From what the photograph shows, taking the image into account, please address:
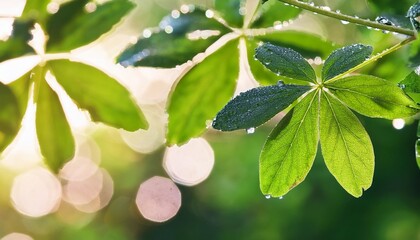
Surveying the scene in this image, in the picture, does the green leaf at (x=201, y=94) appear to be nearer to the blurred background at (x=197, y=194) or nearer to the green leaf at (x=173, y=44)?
the green leaf at (x=173, y=44)

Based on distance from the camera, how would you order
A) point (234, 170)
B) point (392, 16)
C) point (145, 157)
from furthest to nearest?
point (145, 157)
point (234, 170)
point (392, 16)

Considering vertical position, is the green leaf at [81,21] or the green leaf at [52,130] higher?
the green leaf at [81,21]

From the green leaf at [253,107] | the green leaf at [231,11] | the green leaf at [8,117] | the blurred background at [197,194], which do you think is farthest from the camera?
the blurred background at [197,194]

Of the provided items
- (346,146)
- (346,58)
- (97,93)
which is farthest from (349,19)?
(97,93)

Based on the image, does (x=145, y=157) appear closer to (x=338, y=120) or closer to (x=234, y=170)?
(x=234, y=170)

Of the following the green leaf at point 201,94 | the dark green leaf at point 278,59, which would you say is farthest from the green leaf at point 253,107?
the green leaf at point 201,94

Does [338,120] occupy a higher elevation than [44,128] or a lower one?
higher

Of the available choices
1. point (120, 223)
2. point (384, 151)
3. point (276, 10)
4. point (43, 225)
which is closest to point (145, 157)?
point (120, 223)

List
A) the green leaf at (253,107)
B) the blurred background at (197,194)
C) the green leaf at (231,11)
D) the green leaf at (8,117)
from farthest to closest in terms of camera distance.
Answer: the blurred background at (197,194) < the green leaf at (231,11) < the green leaf at (8,117) < the green leaf at (253,107)
